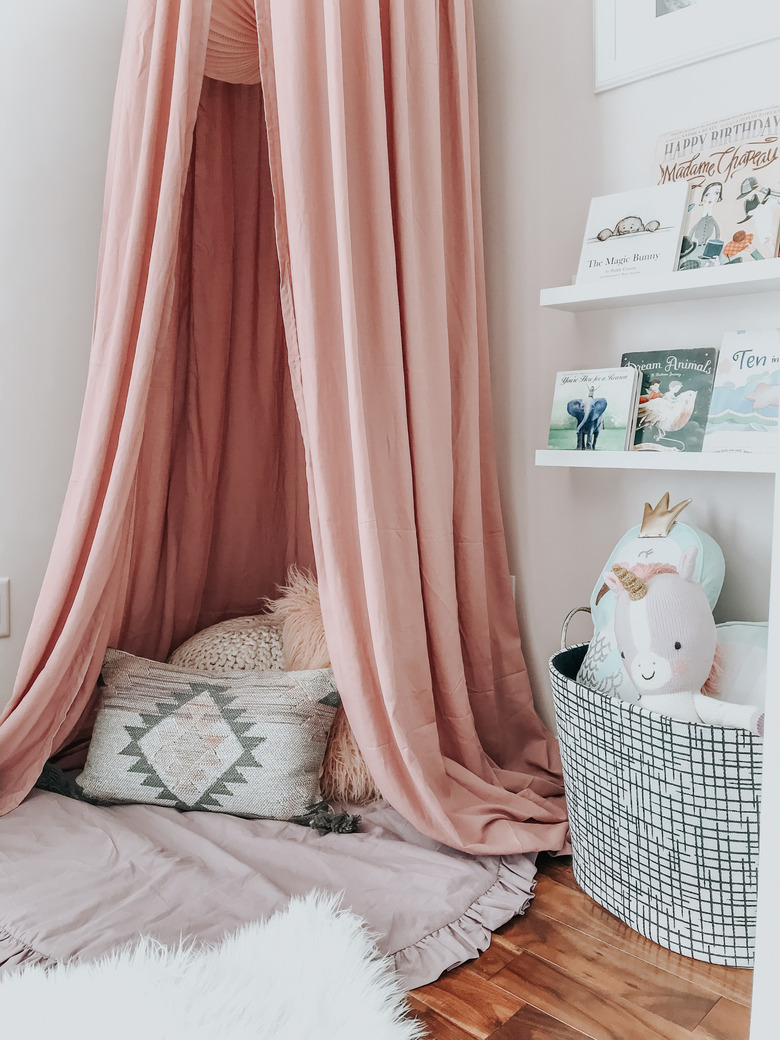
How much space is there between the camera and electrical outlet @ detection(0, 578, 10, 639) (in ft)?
5.64

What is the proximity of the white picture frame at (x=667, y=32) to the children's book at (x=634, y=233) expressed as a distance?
24 cm

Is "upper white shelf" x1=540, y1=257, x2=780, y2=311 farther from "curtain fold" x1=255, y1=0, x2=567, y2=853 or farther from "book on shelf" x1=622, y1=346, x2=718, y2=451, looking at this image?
"curtain fold" x1=255, y1=0, x2=567, y2=853

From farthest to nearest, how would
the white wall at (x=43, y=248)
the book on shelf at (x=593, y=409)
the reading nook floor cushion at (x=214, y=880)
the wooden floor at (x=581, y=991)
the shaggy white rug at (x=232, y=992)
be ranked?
the white wall at (x=43, y=248) < the book on shelf at (x=593, y=409) < the reading nook floor cushion at (x=214, y=880) < the wooden floor at (x=581, y=991) < the shaggy white rug at (x=232, y=992)

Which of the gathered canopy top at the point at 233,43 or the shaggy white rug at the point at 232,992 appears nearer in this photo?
the shaggy white rug at the point at 232,992

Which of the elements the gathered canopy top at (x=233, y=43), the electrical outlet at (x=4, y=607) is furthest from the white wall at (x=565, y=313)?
the electrical outlet at (x=4, y=607)

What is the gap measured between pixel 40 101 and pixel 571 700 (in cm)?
161

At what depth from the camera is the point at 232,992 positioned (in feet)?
3.24

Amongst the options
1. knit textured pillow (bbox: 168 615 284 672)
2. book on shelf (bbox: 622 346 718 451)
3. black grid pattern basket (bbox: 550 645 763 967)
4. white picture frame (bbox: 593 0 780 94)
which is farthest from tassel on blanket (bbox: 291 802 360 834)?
white picture frame (bbox: 593 0 780 94)

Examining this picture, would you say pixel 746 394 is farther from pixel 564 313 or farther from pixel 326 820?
pixel 326 820

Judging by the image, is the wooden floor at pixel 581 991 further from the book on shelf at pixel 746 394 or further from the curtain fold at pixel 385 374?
the book on shelf at pixel 746 394

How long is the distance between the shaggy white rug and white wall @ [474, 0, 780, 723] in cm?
83

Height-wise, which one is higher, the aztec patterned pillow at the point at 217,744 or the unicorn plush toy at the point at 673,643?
the unicorn plush toy at the point at 673,643

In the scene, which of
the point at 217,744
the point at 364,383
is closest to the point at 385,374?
the point at 364,383

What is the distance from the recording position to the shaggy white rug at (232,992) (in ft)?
3.04
